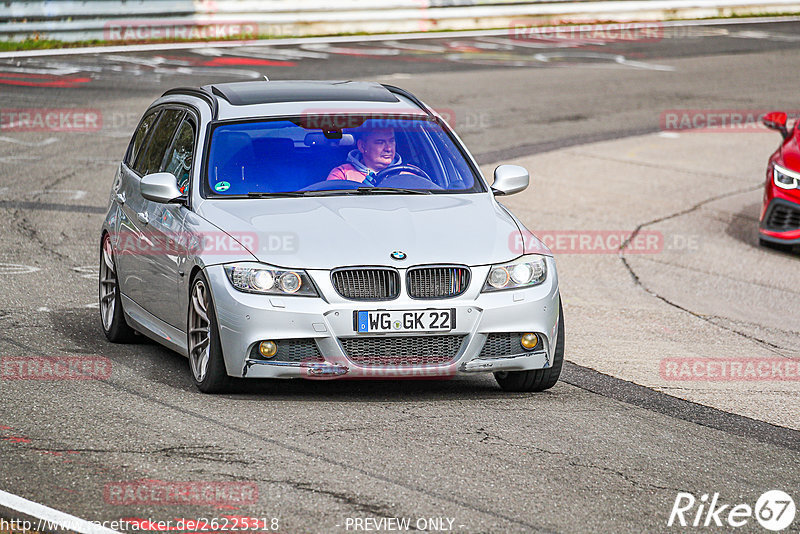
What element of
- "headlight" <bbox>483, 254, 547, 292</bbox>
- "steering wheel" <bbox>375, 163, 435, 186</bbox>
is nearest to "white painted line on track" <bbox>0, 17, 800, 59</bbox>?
"steering wheel" <bbox>375, 163, 435, 186</bbox>

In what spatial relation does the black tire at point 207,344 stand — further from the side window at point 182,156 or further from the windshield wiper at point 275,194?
the side window at point 182,156

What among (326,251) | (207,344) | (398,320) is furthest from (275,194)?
(398,320)

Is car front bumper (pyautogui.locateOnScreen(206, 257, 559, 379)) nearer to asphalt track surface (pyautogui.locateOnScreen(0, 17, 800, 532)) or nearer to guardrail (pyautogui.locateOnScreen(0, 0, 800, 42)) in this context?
asphalt track surface (pyautogui.locateOnScreen(0, 17, 800, 532))

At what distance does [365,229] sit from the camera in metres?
7.52

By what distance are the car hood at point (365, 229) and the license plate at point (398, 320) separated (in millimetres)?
269

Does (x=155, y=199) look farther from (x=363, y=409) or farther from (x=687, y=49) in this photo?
(x=687, y=49)

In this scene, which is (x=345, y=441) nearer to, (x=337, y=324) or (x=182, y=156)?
(x=337, y=324)

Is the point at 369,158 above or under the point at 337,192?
above

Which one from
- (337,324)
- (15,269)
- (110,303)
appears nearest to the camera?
(337,324)

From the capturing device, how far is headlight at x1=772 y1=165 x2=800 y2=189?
13297mm

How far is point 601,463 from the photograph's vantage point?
6.40 meters

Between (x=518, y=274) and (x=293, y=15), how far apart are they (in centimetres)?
2337

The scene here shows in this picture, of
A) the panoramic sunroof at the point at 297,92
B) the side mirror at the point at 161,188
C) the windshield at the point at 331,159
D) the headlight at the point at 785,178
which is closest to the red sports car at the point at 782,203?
the headlight at the point at 785,178

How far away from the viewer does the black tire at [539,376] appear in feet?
25.4
